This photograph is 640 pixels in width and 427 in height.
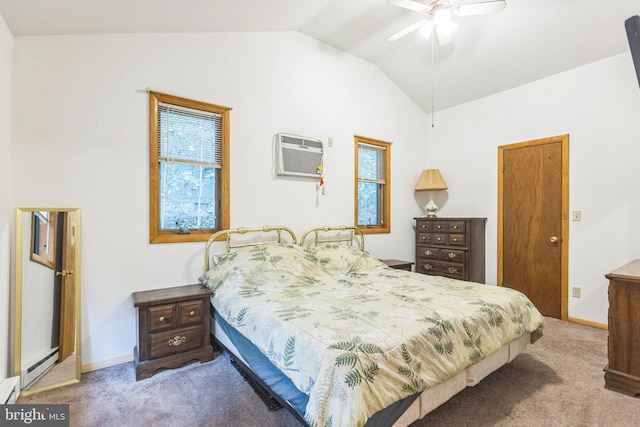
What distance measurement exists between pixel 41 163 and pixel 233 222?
1.50 metres

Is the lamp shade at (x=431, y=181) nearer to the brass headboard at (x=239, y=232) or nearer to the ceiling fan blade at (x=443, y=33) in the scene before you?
the ceiling fan blade at (x=443, y=33)

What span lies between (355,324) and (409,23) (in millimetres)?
3255

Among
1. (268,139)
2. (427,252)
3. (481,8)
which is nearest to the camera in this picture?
(481,8)

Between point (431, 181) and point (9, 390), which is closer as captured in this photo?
point (9, 390)

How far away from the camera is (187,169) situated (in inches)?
114

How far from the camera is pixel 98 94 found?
244 centimetres

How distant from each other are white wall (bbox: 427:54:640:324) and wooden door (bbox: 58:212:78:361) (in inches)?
180

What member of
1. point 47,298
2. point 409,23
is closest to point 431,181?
point 409,23

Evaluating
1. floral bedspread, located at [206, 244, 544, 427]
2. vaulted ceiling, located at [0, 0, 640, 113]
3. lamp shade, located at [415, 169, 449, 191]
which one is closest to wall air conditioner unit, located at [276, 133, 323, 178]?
floral bedspread, located at [206, 244, 544, 427]

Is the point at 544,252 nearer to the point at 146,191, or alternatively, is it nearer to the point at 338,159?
the point at 338,159

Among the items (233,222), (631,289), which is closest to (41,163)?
(233,222)

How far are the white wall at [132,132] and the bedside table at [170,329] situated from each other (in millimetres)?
289

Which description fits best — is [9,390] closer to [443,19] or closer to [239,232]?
[239,232]

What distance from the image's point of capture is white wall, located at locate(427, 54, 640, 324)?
3.12m
